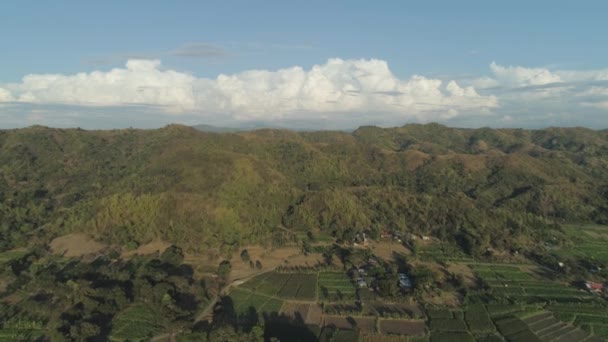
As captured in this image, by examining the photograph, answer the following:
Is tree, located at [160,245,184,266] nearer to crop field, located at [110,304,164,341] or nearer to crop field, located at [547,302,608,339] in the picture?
crop field, located at [110,304,164,341]

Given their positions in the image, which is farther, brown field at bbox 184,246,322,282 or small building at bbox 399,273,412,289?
brown field at bbox 184,246,322,282

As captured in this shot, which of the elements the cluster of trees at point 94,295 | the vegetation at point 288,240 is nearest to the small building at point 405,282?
the vegetation at point 288,240

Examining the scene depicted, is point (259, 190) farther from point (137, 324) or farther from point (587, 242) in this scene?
point (587, 242)

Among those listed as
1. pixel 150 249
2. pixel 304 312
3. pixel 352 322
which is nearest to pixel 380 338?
pixel 352 322

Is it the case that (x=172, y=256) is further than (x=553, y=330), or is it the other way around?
(x=172, y=256)

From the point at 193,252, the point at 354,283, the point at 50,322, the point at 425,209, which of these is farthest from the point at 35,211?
the point at 425,209

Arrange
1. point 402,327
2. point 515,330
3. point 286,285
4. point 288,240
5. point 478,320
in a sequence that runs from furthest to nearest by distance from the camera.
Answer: point 288,240, point 286,285, point 478,320, point 402,327, point 515,330

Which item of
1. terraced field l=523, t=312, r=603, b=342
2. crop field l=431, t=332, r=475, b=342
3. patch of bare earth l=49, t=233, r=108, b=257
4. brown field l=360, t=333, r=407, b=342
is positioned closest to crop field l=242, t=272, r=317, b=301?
brown field l=360, t=333, r=407, b=342

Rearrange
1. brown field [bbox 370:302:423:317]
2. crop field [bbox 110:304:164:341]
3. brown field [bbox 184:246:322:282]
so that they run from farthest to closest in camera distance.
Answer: brown field [bbox 184:246:322:282] < brown field [bbox 370:302:423:317] < crop field [bbox 110:304:164:341]

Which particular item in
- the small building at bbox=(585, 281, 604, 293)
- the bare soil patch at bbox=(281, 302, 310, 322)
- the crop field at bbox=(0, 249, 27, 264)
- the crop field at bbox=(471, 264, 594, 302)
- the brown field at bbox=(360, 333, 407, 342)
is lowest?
the crop field at bbox=(0, 249, 27, 264)
